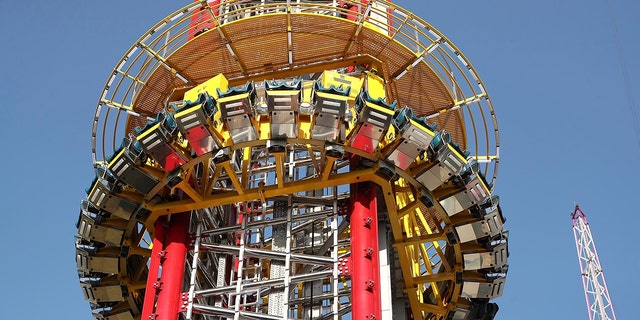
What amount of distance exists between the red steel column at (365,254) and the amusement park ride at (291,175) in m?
0.07

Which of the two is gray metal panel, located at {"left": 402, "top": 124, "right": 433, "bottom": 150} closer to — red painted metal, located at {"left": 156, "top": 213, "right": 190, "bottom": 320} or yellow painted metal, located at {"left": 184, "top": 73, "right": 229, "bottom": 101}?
yellow painted metal, located at {"left": 184, "top": 73, "right": 229, "bottom": 101}

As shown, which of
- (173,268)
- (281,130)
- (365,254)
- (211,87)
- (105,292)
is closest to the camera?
(365,254)

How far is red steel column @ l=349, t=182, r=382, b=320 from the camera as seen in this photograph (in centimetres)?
3516

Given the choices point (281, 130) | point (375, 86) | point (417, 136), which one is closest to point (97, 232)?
point (281, 130)

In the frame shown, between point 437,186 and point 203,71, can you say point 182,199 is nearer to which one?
point 203,71

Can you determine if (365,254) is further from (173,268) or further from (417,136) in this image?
(173,268)

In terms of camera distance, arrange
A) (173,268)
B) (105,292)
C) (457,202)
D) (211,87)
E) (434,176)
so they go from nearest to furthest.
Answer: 1. (434,176)
2. (173,268)
3. (457,202)
4. (211,87)
5. (105,292)

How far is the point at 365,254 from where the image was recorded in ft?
120

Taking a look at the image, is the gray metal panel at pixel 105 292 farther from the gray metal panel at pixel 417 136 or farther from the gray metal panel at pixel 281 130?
the gray metal panel at pixel 417 136

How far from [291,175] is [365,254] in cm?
728

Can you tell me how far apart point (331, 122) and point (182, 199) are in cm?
824

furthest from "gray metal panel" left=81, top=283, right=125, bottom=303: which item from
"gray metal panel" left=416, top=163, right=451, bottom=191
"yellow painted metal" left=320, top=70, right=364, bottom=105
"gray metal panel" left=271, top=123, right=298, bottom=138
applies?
"gray metal panel" left=416, top=163, right=451, bottom=191

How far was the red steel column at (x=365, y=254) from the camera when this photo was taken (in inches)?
1384

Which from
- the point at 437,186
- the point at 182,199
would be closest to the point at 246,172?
the point at 182,199
